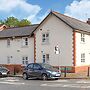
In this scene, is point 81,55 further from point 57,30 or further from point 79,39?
point 57,30

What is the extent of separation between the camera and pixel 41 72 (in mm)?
26344

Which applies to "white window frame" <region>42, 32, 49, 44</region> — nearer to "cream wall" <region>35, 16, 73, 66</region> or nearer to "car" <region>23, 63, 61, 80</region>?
"cream wall" <region>35, 16, 73, 66</region>

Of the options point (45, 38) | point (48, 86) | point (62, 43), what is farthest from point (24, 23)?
point (48, 86)

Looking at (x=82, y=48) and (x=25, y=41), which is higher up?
(x=25, y=41)

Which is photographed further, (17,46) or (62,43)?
(17,46)

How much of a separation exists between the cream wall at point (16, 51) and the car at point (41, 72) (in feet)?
33.4

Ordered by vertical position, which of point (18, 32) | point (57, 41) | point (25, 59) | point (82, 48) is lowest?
point (25, 59)

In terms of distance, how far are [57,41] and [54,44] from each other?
648 millimetres

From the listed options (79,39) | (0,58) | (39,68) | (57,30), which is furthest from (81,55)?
(0,58)

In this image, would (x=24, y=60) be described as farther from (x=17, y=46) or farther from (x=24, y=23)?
(x=24, y=23)

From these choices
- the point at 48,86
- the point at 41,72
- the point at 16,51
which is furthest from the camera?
the point at 16,51

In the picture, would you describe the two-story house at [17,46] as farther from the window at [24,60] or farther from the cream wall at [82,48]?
the cream wall at [82,48]

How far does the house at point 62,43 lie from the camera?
1325 inches

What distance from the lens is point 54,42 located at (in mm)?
35188
